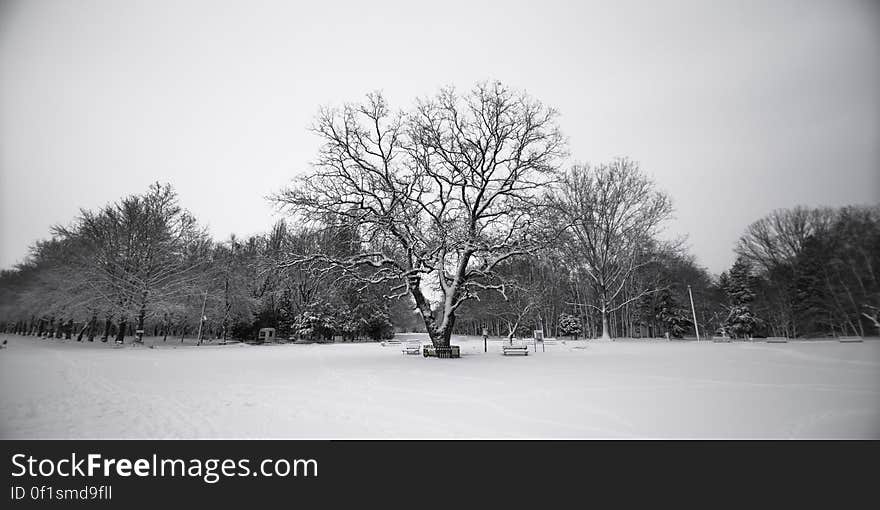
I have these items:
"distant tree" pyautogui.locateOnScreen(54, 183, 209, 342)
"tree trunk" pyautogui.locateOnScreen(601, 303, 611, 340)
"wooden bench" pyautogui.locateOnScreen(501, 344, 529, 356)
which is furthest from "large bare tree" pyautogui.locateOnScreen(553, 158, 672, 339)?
"distant tree" pyautogui.locateOnScreen(54, 183, 209, 342)

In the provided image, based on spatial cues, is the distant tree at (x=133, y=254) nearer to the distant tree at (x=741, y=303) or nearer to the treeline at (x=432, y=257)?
the treeline at (x=432, y=257)

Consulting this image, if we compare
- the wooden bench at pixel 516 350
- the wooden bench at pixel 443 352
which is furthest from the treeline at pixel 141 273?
the wooden bench at pixel 516 350

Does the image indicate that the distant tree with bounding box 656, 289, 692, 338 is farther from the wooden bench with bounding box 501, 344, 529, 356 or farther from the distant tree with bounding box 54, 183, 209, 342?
the distant tree with bounding box 54, 183, 209, 342

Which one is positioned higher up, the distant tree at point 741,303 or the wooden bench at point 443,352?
the distant tree at point 741,303

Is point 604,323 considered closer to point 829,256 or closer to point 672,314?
point 829,256

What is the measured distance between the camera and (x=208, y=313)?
33.2 meters

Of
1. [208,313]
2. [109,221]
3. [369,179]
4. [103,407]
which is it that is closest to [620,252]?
[369,179]

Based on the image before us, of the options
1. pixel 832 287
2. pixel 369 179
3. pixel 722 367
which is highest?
pixel 369 179

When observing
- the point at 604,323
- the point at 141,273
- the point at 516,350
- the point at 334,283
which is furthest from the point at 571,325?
the point at 141,273

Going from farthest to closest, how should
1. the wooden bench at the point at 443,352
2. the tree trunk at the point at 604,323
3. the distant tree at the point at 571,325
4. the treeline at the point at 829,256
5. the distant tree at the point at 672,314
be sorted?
the distant tree at the point at 571,325 < the distant tree at the point at 672,314 < the tree trunk at the point at 604,323 < the wooden bench at the point at 443,352 < the treeline at the point at 829,256

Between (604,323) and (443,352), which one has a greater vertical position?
(604,323)

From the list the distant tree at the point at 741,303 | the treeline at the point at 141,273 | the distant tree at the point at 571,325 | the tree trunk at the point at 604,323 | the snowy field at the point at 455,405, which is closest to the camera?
the snowy field at the point at 455,405
